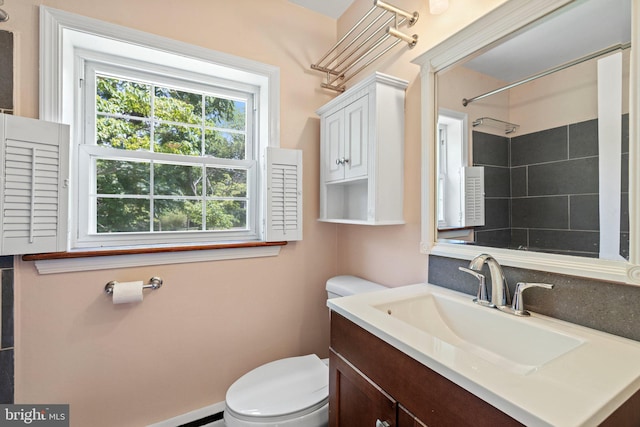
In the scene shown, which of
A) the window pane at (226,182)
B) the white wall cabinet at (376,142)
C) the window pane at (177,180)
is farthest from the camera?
the window pane at (226,182)

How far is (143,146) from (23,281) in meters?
0.78

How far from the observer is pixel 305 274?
1770 mm

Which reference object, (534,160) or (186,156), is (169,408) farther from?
(534,160)

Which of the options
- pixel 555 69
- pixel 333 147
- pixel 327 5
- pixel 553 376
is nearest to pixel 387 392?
pixel 553 376

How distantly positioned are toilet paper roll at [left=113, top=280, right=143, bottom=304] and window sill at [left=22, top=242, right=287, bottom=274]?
0.35 ft

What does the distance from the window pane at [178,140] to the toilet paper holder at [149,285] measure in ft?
2.29

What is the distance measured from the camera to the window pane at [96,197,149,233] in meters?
1.43

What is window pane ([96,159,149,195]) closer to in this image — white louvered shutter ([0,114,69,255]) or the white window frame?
the white window frame

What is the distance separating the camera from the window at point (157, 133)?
1326mm

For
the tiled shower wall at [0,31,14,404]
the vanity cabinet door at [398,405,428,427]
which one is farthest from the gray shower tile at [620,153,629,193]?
the tiled shower wall at [0,31,14,404]

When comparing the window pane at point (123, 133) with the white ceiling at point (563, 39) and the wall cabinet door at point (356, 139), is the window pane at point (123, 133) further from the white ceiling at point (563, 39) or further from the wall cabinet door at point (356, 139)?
the white ceiling at point (563, 39)

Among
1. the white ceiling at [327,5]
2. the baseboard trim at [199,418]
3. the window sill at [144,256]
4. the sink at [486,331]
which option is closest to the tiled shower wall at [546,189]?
the sink at [486,331]

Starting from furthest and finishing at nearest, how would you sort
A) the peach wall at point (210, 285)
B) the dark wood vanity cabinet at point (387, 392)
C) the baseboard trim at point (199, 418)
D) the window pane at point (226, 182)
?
the window pane at point (226, 182) → the baseboard trim at point (199, 418) → the peach wall at point (210, 285) → the dark wood vanity cabinet at point (387, 392)

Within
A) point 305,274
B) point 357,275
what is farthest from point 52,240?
point 357,275
